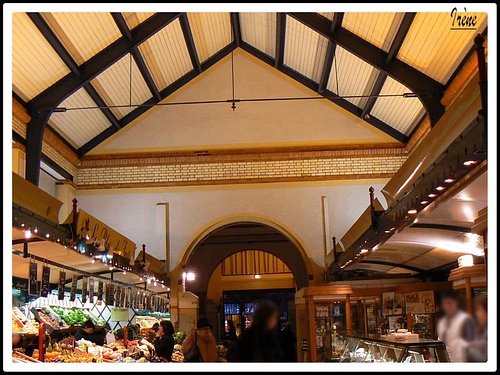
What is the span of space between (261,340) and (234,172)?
13.0 metres

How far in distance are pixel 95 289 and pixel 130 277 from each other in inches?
117

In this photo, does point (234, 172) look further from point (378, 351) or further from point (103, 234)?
point (378, 351)

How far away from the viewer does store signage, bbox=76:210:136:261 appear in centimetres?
847

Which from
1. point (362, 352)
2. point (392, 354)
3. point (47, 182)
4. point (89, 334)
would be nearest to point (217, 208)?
point (47, 182)

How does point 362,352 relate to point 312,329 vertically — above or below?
above

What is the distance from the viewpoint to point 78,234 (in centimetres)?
820

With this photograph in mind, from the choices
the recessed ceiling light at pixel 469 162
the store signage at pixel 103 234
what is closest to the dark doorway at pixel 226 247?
the store signage at pixel 103 234

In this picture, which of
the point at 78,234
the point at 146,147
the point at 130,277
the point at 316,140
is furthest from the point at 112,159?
the point at 78,234

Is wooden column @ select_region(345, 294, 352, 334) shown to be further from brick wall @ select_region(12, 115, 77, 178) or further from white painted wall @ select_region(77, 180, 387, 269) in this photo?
brick wall @ select_region(12, 115, 77, 178)

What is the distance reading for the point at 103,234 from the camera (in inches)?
377

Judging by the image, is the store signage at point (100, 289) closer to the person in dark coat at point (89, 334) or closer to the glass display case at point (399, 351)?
the person in dark coat at point (89, 334)

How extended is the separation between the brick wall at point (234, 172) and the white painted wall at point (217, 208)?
0.59 ft

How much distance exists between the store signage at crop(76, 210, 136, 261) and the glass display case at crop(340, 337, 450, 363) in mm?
3898

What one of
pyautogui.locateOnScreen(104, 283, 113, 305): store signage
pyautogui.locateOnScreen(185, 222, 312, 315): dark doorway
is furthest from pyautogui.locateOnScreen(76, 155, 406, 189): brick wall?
pyautogui.locateOnScreen(104, 283, 113, 305): store signage
